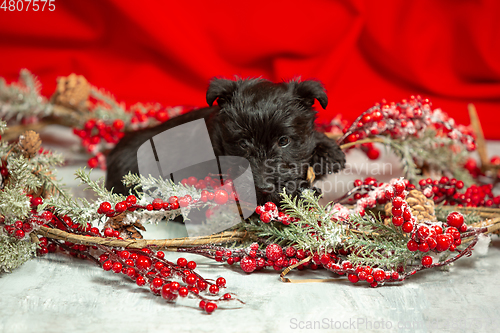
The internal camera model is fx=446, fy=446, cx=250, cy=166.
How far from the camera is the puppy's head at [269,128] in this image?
1493 mm

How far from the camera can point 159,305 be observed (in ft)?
4.18

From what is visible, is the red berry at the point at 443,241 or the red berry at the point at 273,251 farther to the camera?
the red berry at the point at 273,251

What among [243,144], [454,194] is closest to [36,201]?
[243,144]

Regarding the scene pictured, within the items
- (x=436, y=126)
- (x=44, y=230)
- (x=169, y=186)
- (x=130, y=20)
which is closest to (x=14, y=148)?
(x=44, y=230)

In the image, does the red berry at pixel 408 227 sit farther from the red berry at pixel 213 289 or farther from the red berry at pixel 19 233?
the red berry at pixel 19 233

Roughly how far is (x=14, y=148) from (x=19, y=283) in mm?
462

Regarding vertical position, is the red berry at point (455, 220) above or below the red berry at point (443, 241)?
above

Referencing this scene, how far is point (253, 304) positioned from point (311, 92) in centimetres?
77

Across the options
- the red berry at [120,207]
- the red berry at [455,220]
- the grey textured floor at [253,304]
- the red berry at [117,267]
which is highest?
the red berry at [120,207]

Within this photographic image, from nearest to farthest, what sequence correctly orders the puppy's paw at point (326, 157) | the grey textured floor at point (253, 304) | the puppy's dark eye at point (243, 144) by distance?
1. the grey textured floor at point (253, 304)
2. the puppy's dark eye at point (243, 144)
3. the puppy's paw at point (326, 157)

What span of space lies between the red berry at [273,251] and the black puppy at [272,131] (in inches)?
6.4

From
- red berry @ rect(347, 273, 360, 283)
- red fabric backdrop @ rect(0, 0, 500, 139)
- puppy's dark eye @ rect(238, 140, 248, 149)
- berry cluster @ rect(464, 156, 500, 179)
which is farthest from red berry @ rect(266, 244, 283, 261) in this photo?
red fabric backdrop @ rect(0, 0, 500, 139)

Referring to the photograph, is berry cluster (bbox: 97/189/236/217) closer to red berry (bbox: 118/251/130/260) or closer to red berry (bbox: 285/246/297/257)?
red berry (bbox: 118/251/130/260)

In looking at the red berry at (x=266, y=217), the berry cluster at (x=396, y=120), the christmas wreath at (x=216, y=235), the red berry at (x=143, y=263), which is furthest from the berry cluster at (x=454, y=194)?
the red berry at (x=143, y=263)
